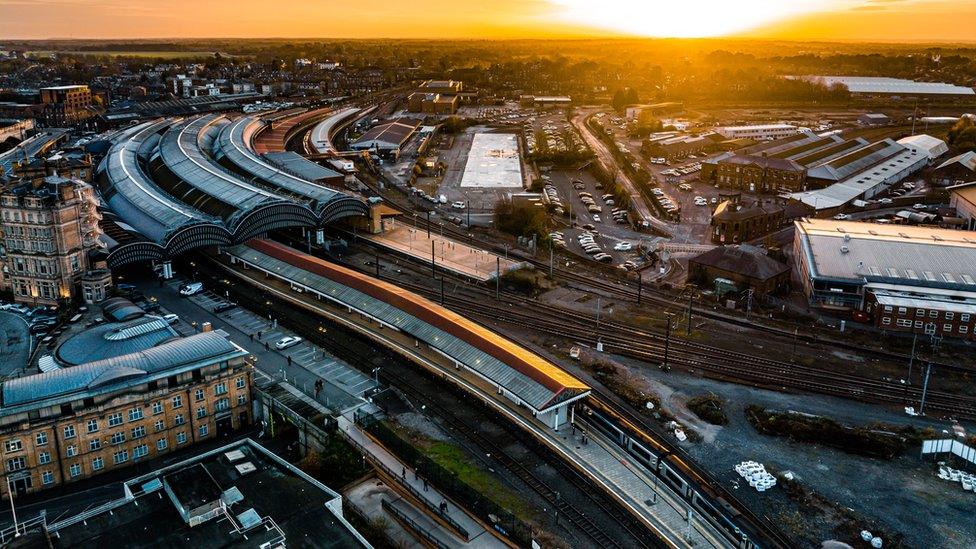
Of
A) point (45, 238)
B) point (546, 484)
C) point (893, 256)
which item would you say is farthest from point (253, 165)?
point (893, 256)

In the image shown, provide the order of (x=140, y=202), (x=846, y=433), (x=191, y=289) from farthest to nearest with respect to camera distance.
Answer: (x=140, y=202) → (x=191, y=289) → (x=846, y=433)

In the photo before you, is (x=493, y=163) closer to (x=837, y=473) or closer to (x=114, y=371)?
(x=114, y=371)

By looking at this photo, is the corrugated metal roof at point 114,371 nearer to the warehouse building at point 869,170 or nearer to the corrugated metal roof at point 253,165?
the corrugated metal roof at point 253,165

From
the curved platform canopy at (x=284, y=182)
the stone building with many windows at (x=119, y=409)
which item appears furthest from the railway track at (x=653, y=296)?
the stone building with many windows at (x=119, y=409)

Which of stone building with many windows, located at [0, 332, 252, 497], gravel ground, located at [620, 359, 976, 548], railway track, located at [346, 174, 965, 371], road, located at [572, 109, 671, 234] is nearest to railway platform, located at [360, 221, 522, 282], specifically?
railway track, located at [346, 174, 965, 371]

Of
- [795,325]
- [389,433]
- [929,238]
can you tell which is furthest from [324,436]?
[929,238]

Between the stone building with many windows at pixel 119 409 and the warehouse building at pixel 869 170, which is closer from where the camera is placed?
the stone building with many windows at pixel 119 409
